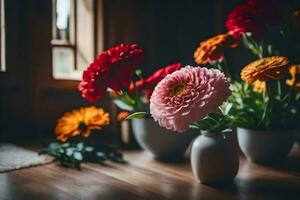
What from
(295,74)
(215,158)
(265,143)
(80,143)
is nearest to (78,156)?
(80,143)

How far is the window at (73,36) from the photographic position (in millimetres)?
1487

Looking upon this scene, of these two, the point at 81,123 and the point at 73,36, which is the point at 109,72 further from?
the point at 73,36

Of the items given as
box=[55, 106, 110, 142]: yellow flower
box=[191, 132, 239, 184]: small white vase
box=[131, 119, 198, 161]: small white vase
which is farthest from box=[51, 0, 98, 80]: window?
box=[191, 132, 239, 184]: small white vase

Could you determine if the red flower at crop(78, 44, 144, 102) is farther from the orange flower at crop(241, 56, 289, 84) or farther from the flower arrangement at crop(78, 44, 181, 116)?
the orange flower at crop(241, 56, 289, 84)

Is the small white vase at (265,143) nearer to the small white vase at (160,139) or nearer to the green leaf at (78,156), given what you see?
the small white vase at (160,139)

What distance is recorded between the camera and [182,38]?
1.56 m

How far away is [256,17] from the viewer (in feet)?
3.62

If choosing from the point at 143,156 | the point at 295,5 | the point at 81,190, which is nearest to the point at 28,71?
the point at 143,156

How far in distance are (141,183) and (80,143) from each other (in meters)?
0.27

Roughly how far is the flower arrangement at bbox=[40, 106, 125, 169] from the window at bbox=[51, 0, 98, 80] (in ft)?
1.01

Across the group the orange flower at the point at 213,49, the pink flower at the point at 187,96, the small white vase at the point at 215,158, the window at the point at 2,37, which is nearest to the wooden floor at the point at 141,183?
the small white vase at the point at 215,158

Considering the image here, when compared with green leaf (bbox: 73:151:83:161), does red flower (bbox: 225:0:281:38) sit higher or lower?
higher

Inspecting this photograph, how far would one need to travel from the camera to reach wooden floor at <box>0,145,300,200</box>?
3.04 ft

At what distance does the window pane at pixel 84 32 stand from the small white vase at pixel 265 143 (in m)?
0.59
